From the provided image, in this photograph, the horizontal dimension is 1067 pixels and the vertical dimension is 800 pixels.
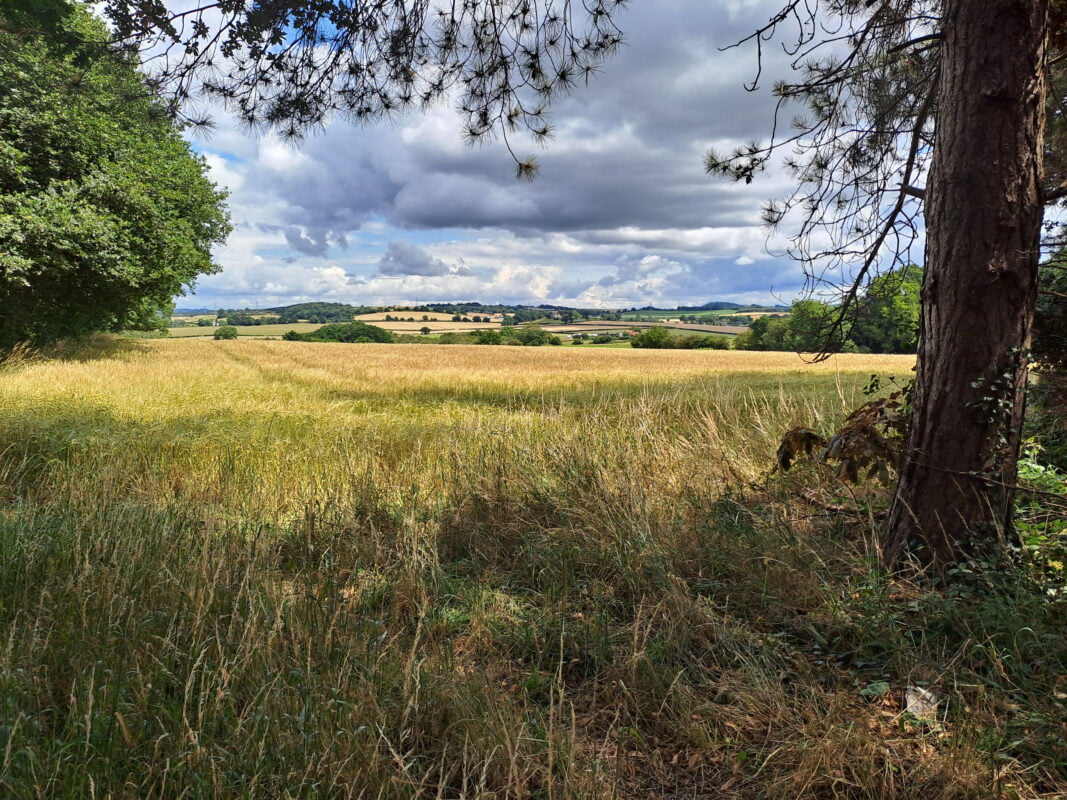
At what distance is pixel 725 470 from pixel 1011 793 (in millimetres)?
3290

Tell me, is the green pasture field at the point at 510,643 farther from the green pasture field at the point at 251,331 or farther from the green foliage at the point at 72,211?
the green pasture field at the point at 251,331

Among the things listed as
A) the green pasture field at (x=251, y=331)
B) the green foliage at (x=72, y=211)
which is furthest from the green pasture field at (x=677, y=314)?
the green foliage at (x=72, y=211)

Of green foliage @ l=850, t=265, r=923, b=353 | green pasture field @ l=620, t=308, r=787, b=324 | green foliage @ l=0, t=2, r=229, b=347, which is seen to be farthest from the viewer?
green pasture field @ l=620, t=308, r=787, b=324

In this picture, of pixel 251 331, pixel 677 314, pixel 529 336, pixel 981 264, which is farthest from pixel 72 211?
pixel 677 314

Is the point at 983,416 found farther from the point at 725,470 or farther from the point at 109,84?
the point at 109,84

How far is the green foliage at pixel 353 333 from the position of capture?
256ft

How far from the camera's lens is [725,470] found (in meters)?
5.06

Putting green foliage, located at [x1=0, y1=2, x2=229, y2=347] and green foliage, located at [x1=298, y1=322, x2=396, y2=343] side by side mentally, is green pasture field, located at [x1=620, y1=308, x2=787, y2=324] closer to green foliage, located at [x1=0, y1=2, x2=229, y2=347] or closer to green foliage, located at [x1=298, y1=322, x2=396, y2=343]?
green foliage, located at [x1=298, y1=322, x2=396, y2=343]

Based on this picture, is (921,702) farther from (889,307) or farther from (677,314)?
(677,314)

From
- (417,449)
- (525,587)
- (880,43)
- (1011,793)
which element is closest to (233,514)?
(417,449)

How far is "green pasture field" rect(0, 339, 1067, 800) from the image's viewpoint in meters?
1.94

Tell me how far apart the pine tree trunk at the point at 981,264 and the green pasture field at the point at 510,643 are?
20.5 inches

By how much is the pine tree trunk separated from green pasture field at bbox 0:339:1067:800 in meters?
0.52

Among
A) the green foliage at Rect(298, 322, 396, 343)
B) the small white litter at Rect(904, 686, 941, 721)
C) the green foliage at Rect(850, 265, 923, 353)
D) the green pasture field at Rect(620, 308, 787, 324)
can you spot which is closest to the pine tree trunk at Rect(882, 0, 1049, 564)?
the small white litter at Rect(904, 686, 941, 721)
